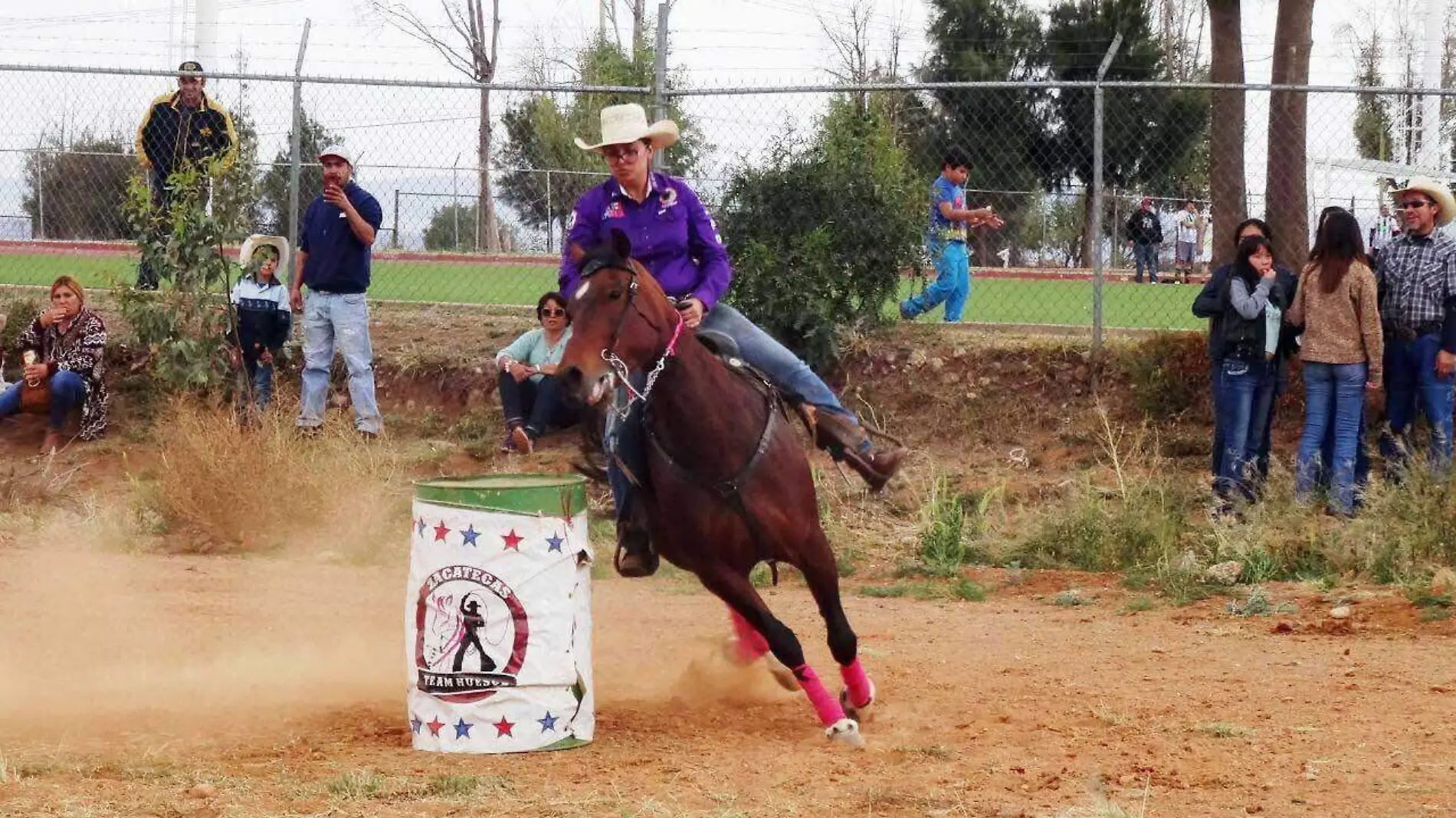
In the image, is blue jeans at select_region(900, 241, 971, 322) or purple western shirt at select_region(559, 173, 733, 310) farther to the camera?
blue jeans at select_region(900, 241, 971, 322)

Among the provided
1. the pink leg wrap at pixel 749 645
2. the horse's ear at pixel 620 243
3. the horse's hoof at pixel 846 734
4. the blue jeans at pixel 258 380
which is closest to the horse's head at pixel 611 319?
the horse's ear at pixel 620 243

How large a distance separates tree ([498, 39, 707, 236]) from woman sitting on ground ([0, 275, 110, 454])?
444 centimetres

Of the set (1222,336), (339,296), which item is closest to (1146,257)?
(1222,336)

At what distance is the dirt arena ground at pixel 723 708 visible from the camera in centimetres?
610

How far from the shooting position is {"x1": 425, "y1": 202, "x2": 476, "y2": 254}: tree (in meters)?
25.0

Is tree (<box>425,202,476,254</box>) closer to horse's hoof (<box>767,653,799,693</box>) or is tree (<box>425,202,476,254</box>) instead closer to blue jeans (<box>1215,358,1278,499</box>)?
blue jeans (<box>1215,358,1278,499</box>)

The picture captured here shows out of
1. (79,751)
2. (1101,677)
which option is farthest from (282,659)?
(1101,677)

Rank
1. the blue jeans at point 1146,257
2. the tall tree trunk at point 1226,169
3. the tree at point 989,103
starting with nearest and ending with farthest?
the tall tree trunk at point 1226,169
the tree at point 989,103
the blue jeans at point 1146,257

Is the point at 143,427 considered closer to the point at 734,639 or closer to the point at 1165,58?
the point at 734,639

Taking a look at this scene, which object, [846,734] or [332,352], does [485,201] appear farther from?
[846,734]

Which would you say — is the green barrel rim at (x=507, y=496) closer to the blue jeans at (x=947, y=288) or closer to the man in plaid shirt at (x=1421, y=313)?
the man in plaid shirt at (x=1421, y=313)

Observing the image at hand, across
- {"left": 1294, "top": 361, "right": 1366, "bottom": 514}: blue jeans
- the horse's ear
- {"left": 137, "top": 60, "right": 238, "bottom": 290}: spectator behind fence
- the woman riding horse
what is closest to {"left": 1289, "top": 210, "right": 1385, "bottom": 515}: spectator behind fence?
{"left": 1294, "top": 361, "right": 1366, "bottom": 514}: blue jeans

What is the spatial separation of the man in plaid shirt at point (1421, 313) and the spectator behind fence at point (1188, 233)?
14.4m

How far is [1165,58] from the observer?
135 feet
